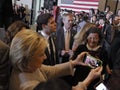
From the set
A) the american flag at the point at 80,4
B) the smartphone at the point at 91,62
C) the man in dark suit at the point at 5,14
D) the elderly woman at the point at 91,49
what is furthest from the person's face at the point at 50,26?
the american flag at the point at 80,4

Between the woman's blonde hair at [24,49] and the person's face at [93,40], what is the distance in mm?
1654

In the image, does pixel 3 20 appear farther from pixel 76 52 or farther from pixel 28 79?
pixel 28 79

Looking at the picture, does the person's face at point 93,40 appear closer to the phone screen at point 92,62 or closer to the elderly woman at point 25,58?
the phone screen at point 92,62

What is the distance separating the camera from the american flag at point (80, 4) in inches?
453

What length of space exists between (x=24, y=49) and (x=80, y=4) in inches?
427

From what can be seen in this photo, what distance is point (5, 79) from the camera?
5.13ft

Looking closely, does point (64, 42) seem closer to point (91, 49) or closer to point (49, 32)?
point (49, 32)

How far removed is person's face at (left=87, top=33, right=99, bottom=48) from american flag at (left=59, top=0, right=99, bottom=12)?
8.39m

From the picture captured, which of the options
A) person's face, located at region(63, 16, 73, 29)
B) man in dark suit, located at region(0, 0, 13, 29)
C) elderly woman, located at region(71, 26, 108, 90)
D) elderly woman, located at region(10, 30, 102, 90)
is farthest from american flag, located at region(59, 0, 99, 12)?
elderly woman, located at region(10, 30, 102, 90)

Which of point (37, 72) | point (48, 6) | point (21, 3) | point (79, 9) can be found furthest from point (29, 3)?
point (37, 72)

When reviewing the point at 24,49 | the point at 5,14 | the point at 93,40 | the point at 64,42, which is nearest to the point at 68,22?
the point at 64,42

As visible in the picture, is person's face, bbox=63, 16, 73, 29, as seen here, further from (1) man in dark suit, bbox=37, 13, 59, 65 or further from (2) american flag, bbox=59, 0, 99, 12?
(2) american flag, bbox=59, 0, 99, 12

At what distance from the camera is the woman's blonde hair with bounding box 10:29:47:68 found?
155 centimetres

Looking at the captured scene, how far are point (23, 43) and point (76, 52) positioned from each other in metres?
1.64
